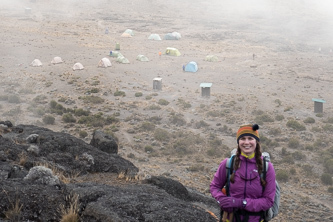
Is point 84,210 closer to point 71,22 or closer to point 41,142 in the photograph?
point 41,142

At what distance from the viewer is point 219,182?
4.50 metres

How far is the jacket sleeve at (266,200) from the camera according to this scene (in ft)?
14.1

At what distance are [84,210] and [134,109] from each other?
21.5m

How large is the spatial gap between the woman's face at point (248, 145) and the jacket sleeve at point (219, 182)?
26 centimetres

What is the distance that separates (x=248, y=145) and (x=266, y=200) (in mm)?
632

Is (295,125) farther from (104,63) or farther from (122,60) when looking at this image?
(122,60)

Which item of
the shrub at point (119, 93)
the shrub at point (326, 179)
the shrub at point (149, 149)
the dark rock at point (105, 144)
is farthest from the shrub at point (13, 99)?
the shrub at point (326, 179)

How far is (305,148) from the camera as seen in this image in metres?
21.0

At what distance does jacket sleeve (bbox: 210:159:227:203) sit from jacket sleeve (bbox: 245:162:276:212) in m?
0.32

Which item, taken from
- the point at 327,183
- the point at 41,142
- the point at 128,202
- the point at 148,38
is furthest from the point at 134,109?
the point at 148,38

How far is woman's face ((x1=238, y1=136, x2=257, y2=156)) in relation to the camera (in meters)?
4.36

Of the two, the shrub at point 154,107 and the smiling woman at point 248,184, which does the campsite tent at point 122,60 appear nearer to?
the shrub at point 154,107

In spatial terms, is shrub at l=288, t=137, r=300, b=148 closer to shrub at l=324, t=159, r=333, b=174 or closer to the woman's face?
shrub at l=324, t=159, r=333, b=174

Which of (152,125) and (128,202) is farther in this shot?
(152,125)
